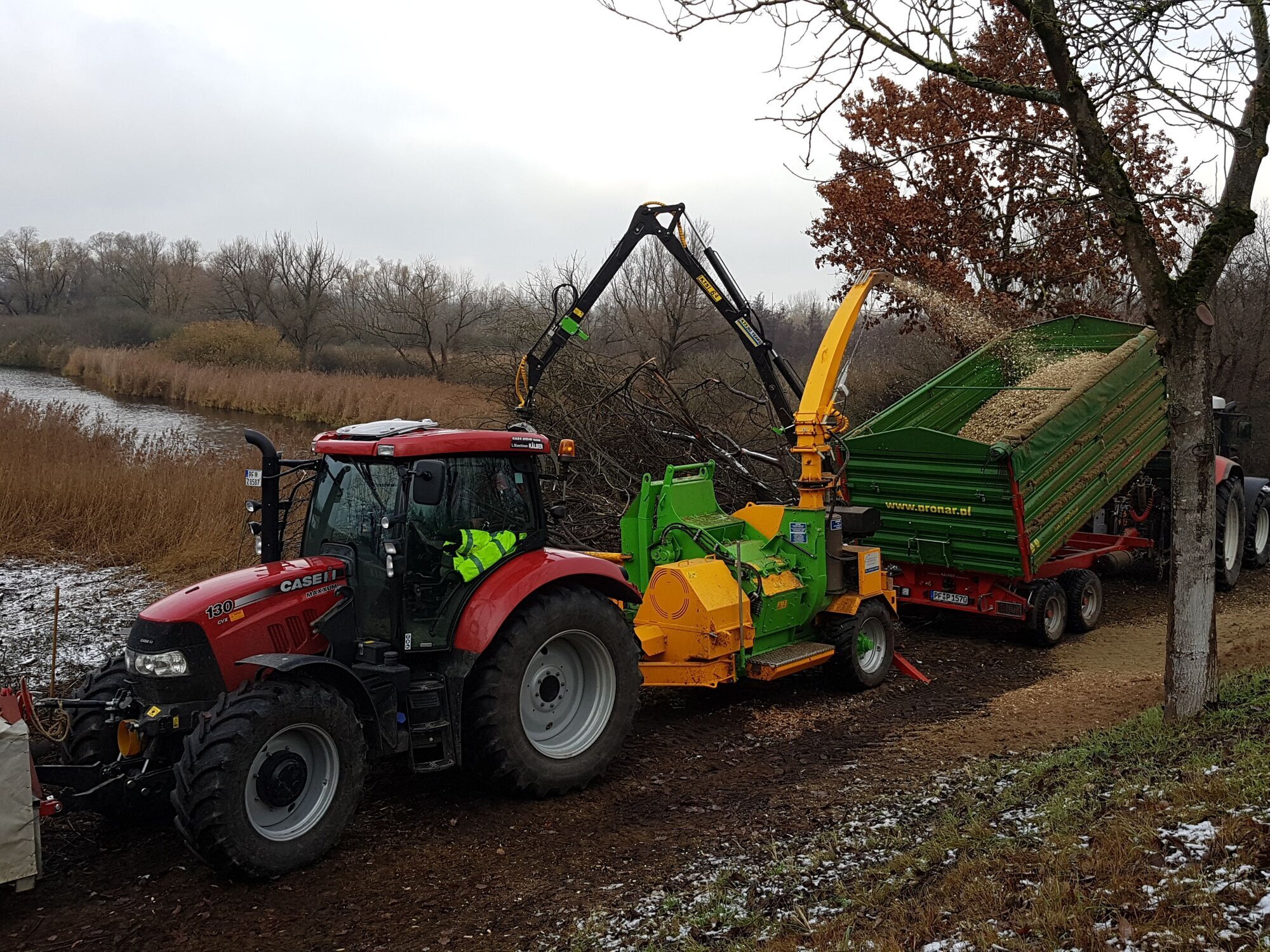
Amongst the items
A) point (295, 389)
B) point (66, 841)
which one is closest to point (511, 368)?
point (66, 841)

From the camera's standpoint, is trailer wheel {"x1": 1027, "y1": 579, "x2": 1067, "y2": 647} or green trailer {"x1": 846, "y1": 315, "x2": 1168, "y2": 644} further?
trailer wheel {"x1": 1027, "y1": 579, "x2": 1067, "y2": 647}

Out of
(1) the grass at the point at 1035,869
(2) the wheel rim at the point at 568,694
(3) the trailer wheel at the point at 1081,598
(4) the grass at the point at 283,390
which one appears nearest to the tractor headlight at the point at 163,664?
(2) the wheel rim at the point at 568,694

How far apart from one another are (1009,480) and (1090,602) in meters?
2.30

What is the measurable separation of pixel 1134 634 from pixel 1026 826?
20.7 ft

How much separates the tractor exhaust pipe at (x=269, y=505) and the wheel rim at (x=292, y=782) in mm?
1375

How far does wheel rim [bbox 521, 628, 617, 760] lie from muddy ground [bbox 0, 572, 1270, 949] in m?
0.31

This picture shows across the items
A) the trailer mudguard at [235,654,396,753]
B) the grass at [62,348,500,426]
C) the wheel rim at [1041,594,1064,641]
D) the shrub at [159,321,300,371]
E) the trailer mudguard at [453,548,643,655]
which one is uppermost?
the shrub at [159,321,300,371]

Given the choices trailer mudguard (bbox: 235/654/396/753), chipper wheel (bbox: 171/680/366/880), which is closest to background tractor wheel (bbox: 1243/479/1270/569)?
trailer mudguard (bbox: 235/654/396/753)

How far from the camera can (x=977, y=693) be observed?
7484mm

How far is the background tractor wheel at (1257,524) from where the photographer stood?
39.5ft

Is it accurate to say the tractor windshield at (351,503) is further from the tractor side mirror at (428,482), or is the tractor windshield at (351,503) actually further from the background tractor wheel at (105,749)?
the background tractor wheel at (105,749)

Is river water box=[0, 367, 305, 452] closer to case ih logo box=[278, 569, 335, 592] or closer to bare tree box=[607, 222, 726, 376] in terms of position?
bare tree box=[607, 222, 726, 376]

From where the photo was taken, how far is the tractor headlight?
4285 mm

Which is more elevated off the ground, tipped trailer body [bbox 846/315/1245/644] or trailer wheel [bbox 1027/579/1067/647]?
tipped trailer body [bbox 846/315/1245/644]
